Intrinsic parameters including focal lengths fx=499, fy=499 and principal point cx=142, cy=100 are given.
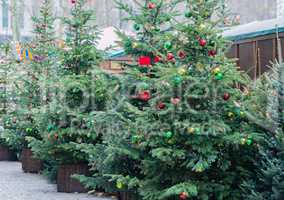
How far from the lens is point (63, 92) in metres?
8.71

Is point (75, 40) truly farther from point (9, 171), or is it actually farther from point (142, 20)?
point (9, 171)

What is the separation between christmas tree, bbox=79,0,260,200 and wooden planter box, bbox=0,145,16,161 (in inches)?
316

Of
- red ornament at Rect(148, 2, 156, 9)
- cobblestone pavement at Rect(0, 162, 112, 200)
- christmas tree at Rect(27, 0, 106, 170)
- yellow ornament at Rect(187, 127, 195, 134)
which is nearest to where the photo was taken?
yellow ornament at Rect(187, 127, 195, 134)

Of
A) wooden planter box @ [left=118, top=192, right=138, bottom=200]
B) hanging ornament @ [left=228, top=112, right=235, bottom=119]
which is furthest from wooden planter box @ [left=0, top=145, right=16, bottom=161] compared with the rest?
hanging ornament @ [left=228, top=112, right=235, bottom=119]

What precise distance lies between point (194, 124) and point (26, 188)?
4671mm

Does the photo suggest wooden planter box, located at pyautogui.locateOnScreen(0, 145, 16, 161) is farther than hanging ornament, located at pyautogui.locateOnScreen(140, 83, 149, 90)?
Yes

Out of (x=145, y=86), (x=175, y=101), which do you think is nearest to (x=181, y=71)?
(x=175, y=101)

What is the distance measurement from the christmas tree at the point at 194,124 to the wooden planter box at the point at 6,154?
8.02 meters

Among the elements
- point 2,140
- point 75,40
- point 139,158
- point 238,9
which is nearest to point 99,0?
point 238,9

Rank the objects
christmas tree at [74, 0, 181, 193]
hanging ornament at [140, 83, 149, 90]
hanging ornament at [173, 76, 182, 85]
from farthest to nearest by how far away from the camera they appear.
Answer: christmas tree at [74, 0, 181, 193]
hanging ornament at [140, 83, 149, 90]
hanging ornament at [173, 76, 182, 85]

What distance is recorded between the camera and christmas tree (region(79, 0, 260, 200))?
218 inches

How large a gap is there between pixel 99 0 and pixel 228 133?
37410mm

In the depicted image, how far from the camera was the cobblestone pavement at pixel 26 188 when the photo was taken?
812cm

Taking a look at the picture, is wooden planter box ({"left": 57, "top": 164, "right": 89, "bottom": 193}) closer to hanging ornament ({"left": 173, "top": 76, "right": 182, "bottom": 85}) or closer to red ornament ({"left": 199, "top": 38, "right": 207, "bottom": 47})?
hanging ornament ({"left": 173, "top": 76, "right": 182, "bottom": 85})
